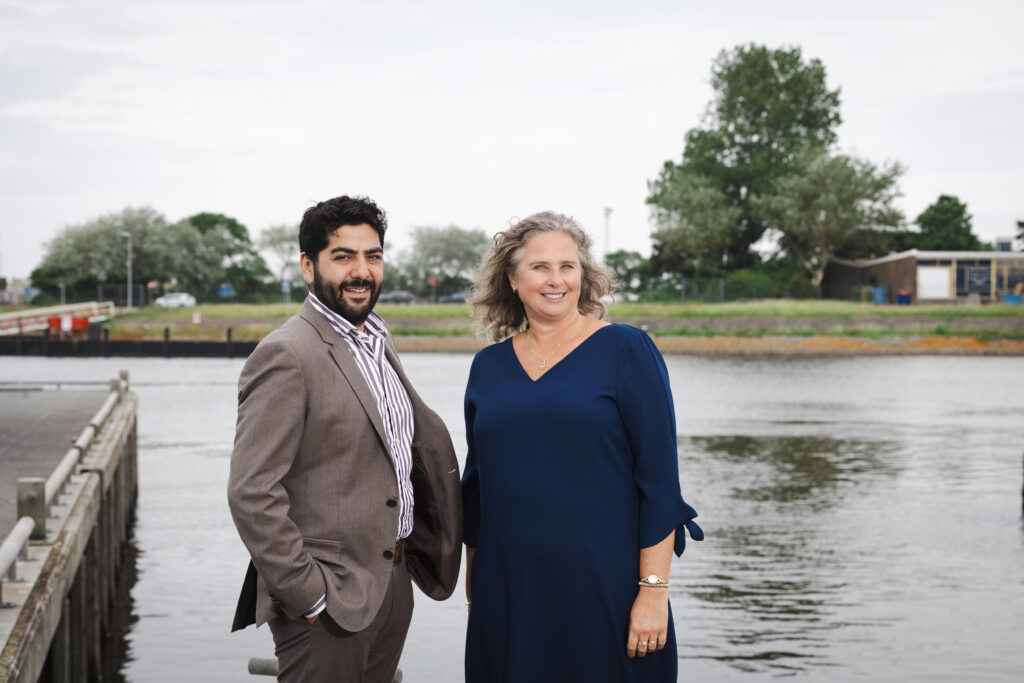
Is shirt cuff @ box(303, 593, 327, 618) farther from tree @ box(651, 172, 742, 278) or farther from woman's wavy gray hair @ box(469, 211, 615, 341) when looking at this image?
tree @ box(651, 172, 742, 278)

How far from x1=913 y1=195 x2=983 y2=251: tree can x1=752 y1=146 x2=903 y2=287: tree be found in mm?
20683

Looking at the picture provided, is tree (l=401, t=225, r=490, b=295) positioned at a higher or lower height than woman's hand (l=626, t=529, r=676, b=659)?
higher

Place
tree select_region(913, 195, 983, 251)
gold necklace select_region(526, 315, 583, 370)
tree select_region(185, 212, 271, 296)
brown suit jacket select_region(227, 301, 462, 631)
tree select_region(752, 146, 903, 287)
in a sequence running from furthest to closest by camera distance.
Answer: tree select_region(185, 212, 271, 296) < tree select_region(913, 195, 983, 251) < tree select_region(752, 146, 903, 287) < gold necklace select_region(526, 315, 583, 370) < brown suit jacket select_region(227, 301, 462, 631)

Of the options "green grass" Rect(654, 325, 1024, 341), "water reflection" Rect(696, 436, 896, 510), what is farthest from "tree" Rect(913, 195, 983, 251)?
"water reflection" Rect(696, 436, 896, 510)

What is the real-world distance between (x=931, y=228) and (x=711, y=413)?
60.2m

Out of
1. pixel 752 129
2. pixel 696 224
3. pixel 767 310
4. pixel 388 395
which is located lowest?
A: pixel 767 310

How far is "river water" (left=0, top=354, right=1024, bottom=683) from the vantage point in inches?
376

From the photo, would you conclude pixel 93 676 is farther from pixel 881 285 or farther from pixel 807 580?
pixel 881 285

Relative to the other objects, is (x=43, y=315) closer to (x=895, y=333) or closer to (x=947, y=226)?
(x=895, y=333)

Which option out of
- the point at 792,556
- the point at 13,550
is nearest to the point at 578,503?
the point at 13,550

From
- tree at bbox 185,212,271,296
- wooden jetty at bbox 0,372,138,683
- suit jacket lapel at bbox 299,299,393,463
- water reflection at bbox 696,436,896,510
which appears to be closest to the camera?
suit jacket lapel at bbox 299,299,393,463

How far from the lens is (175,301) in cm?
7038

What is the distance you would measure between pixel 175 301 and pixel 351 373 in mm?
70178

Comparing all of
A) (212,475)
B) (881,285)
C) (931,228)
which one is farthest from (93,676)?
(931,228)
